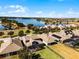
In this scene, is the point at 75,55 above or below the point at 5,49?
below

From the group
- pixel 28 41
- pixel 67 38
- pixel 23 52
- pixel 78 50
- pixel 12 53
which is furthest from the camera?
→ pixel 67 38

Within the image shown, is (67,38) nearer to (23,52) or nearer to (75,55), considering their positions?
(75,55)

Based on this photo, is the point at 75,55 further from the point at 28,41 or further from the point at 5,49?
the point at 5,49

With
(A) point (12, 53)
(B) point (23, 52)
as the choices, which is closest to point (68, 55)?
(B) point (23, 52)

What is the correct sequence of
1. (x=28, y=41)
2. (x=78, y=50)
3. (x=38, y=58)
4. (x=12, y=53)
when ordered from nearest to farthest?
(x=38, y=58)
(x=12, y=53)
(x=78, y=50)
(x=28, y=41)

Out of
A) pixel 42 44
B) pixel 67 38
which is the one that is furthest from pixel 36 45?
pixel 67 38

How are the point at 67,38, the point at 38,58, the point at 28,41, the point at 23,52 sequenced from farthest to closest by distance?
the point at 67,38 < the point at 28,41 < the point at 38,58 < the point at 23,52

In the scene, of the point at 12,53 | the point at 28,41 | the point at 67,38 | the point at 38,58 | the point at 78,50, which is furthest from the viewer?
the point at 67,38

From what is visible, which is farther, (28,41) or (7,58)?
(28,41)

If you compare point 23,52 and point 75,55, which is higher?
point 23,52
